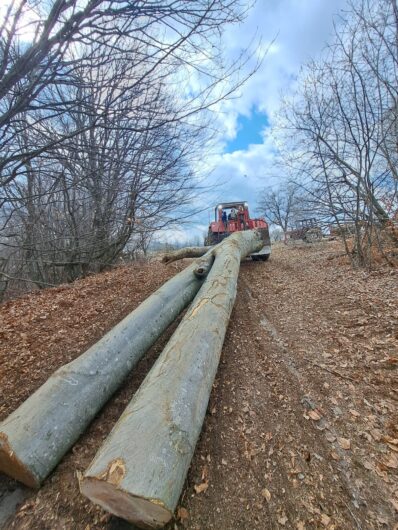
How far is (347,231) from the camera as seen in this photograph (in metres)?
7.50

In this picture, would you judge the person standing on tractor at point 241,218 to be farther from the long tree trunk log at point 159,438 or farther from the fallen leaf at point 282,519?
the fallen leaf at point 282,519

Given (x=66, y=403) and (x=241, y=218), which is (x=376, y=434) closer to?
(x=66, y=403)

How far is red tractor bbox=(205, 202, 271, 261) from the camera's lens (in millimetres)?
9031

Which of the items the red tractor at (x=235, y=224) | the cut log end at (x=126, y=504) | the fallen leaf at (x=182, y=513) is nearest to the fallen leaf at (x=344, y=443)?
the fallen leaf at (x=182, y=513)

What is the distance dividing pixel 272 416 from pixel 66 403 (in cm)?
156

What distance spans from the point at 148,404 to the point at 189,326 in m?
0.94

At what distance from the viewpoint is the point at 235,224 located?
10180 mm

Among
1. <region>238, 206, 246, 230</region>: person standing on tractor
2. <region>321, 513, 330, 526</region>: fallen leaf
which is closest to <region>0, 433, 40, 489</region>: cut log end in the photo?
<region>321, 513, 330, 526</region>: fallen leaf

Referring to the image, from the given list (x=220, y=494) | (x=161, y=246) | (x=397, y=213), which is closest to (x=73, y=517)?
(x=220, y=494)

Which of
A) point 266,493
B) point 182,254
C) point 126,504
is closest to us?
point 126,504

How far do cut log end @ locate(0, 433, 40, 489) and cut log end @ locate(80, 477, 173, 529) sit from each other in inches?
21.9

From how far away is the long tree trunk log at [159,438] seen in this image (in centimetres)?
138

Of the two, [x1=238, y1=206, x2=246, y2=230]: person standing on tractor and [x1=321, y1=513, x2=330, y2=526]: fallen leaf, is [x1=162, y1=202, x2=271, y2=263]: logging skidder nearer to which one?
[x1=238, y1=206, x2=246, y2=230]: person standing on tractor

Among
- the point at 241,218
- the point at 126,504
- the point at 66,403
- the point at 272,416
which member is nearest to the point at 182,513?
the point at 126,504
